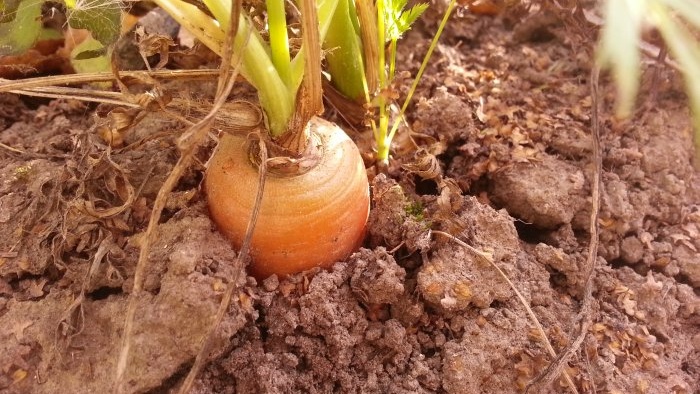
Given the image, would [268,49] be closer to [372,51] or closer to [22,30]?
[372,51]

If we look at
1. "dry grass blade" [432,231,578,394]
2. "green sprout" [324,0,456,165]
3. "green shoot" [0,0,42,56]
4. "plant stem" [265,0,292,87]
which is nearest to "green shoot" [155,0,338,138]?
"plant stem" [265,0,292,87]

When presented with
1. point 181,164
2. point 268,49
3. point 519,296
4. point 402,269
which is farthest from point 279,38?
point 519,296

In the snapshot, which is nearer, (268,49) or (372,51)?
(268,49)

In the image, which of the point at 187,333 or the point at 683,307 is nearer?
the point at 187,333

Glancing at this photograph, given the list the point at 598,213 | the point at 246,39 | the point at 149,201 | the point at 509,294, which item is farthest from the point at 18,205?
the point at 598,213

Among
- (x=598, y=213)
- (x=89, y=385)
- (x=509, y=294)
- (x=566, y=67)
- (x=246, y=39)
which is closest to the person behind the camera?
(x=246, y=39)

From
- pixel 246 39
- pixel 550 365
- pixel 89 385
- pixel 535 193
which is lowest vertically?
pixel 89 385

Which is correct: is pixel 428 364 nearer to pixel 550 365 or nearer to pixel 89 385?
pixel 550 365
